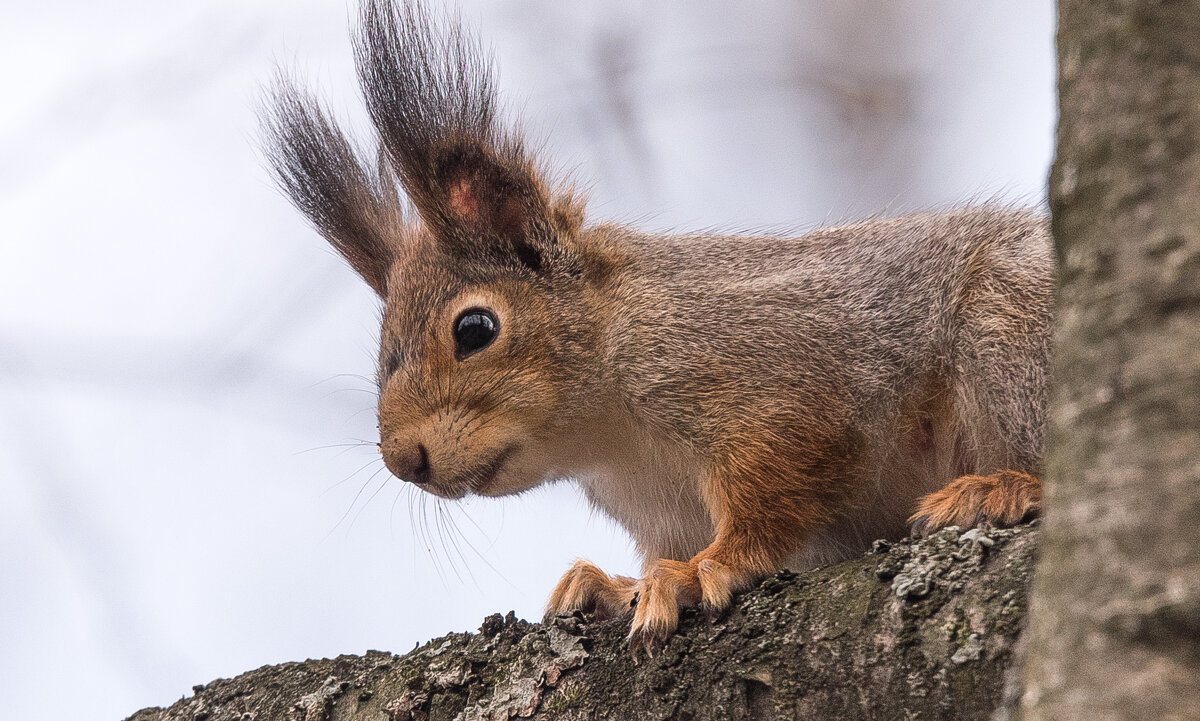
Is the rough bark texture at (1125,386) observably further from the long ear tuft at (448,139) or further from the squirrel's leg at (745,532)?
the long ear tuft at (448,139)

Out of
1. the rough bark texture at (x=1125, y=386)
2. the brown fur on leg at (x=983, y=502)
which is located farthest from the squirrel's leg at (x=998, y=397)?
the rough bark texture at (x=1125, y=386)

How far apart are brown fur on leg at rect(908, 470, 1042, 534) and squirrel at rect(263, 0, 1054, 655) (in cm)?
1

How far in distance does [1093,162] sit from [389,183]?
269cm

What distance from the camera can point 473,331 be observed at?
2.64 meters

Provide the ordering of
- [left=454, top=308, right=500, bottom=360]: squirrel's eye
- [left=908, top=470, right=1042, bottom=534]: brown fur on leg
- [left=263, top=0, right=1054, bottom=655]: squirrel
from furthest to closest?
1. [left=454, top=308, right=500, bottom=360]: squirrel's eye
2. [left=263, top=0, right=1054, bottom=655]: squirrel
3. [left=908, top=470, right=1042, bottom=534]: brown fur on leg

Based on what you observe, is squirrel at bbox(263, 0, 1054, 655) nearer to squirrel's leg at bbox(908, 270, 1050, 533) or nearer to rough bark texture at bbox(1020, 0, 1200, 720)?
squirrel's leg at bbox(908, 270, 1050, 533)

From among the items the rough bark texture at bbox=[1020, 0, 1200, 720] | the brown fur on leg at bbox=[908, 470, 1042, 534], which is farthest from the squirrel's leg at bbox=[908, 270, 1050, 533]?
the rough bark texture at bbox=[1020, 0, 1200, 720]

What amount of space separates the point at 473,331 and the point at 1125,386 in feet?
6.86

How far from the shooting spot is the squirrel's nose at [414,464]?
8.14ft

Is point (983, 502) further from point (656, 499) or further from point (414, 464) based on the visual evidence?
point (414, 464)

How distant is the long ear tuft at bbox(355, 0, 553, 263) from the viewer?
261cm

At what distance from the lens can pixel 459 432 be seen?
2488 mm

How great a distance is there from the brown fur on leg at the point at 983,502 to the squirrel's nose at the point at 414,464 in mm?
1039

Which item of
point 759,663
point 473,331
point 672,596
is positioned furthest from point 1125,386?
point 473,331
